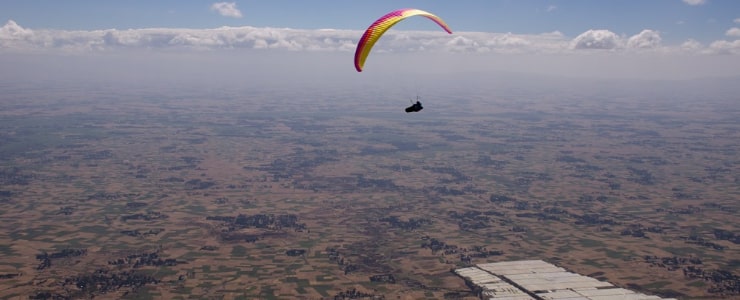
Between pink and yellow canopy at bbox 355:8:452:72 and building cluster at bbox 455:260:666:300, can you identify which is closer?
pink and yellow canopy at bbox 355:8:452:72

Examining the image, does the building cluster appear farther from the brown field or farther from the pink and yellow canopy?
the pink and yellow canopy


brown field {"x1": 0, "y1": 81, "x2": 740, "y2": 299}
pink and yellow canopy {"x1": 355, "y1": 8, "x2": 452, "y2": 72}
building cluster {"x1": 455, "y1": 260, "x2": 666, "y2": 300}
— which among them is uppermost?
pink and yellow canopy {"x1": 355, "y1": 8, "x2": 452, "y2": 72}

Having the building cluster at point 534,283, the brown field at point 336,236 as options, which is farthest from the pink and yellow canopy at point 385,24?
the brown field at point 336,236

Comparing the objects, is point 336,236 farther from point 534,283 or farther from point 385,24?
point 385,24

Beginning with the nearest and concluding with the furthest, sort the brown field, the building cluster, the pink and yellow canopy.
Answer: the pink and yellow canopy, the building cluster, the brown field

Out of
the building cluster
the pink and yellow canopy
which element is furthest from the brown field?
the pink and yellow canopy

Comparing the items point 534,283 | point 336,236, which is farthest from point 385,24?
point 336,236

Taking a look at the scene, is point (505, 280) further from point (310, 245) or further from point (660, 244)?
point (660, 244)

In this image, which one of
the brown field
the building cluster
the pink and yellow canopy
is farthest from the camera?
the brown field

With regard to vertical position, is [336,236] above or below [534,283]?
below

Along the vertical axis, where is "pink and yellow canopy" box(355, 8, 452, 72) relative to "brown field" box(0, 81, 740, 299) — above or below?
above
